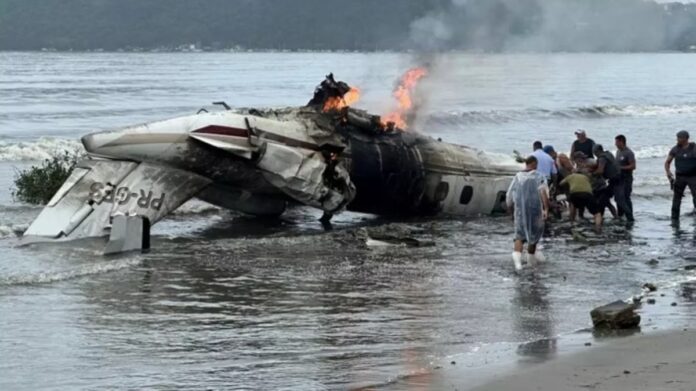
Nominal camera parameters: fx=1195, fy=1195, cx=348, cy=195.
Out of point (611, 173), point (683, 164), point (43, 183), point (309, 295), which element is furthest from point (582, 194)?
point (43, 183)

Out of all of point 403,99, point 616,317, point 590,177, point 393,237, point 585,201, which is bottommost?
point 393,237

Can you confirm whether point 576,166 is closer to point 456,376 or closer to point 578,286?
point 578,286

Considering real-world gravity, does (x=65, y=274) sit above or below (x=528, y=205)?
below

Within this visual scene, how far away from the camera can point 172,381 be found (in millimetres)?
10719

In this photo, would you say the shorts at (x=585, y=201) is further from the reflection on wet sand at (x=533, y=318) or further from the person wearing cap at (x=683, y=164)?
the reflection on wet sand at (x=533, y=318)

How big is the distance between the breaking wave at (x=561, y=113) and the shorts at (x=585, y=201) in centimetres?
3141

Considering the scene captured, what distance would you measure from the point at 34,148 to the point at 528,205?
26148 millimetres

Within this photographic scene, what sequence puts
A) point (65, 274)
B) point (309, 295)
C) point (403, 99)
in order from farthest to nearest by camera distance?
point (403, 99) → point (65, 274) → point (309, 295)

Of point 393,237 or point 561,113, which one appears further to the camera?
point 561,113

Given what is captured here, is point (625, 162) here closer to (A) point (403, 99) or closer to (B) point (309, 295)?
(A) point (403, 99)

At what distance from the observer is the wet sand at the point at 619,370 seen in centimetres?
969

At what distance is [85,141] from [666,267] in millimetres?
9826

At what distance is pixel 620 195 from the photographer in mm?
23453

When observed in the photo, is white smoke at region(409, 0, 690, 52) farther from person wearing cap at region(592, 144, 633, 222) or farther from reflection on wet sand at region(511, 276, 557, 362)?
reflection on wet sand at region(511, 276, 557, 362)
